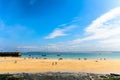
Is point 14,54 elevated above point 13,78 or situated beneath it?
elevated above

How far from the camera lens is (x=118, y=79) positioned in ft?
59.1

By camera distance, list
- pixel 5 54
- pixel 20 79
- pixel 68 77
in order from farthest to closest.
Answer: pixel 5 54 → pixel 68 77 → pixel 20 79

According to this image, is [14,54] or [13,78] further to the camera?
[14,54]

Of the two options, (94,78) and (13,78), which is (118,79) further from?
(13,78)

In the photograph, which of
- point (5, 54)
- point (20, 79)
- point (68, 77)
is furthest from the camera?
point (5, 54)

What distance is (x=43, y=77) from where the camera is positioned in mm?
18484

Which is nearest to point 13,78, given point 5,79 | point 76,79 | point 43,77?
point 5,79

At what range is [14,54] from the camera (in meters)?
98.1

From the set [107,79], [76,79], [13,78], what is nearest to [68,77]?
[76,79]

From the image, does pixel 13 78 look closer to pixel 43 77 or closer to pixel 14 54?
pixel 43 77

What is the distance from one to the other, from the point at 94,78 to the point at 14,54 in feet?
271

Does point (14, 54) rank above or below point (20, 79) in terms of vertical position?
above

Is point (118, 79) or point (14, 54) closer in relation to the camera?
point (118, 79)

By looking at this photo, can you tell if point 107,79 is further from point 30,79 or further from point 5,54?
point 5,54
